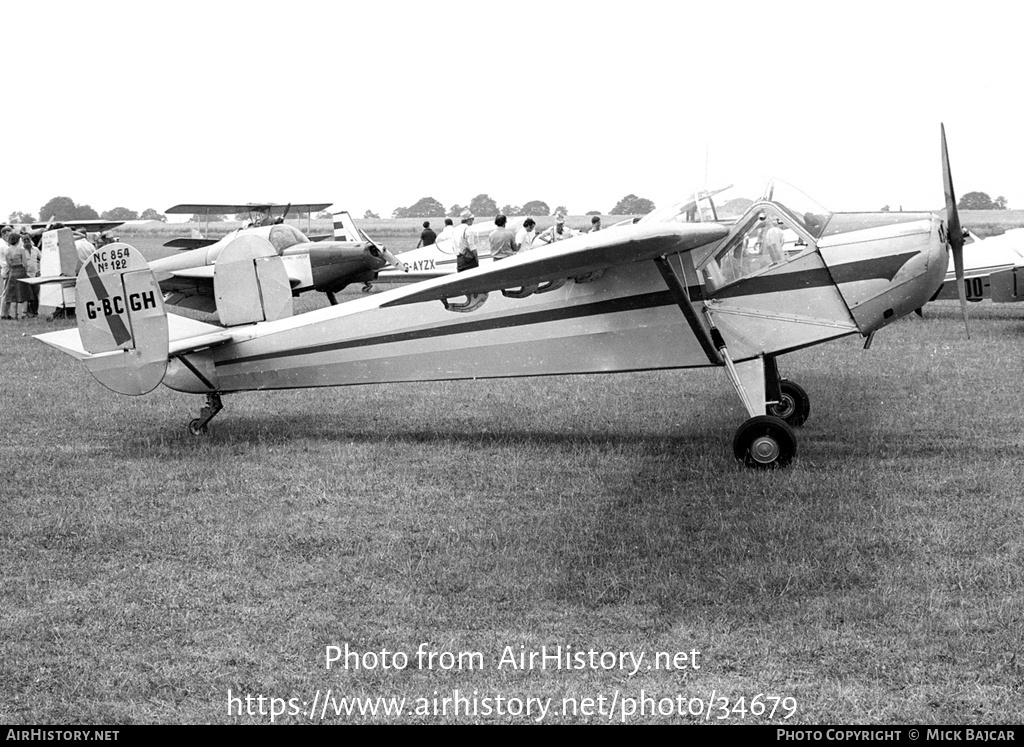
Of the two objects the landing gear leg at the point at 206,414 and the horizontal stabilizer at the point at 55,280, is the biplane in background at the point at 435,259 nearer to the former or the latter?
the horizontal stabilizer at the point at 55,280

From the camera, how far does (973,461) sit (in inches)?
295

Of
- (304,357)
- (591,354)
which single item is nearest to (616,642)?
(591,354)

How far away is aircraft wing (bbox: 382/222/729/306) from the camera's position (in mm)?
6027

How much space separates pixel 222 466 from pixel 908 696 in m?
5.41

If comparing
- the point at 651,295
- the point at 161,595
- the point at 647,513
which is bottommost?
the point at 647,513

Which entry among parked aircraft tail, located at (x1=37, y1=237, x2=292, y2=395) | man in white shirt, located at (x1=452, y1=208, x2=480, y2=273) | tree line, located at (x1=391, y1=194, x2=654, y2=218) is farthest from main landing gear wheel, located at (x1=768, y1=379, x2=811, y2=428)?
tree line, located at (x1=391, y1=194, x2=654, y2=218)

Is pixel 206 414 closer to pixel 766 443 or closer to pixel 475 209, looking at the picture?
pixel 766 443

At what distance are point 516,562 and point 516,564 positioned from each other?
3 cm

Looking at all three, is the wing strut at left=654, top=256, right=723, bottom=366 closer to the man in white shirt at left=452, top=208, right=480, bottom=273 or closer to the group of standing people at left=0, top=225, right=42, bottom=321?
the man in white shirt at left=452, top=208, right=480, bottom=273

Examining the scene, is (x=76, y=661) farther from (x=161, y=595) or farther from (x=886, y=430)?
(x=886, y=430)

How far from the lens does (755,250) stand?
299 inches

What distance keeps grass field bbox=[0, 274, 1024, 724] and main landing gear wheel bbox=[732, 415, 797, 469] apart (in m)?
0.13

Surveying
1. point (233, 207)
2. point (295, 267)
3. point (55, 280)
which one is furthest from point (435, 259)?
point (233, 207)

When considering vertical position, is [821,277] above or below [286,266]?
above
